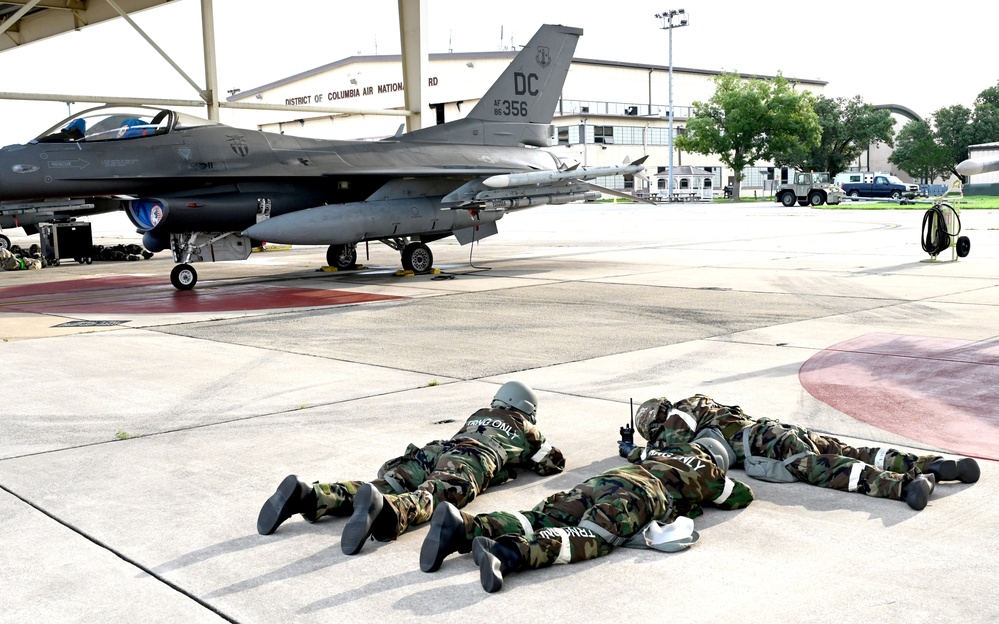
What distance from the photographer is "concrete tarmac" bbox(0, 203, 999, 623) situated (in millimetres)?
3574

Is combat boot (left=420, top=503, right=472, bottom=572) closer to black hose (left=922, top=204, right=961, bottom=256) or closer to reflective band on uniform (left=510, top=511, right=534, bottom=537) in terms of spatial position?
reflective band on uniform (left=510, top=511, right=534, bottom=537)

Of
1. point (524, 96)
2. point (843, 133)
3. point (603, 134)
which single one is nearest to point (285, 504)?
point (524, 96)

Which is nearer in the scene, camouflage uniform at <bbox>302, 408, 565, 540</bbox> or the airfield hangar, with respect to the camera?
camouflage uniform at <bbox>302, 408, 565, 540</bbox>

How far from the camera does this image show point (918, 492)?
437 centimetres

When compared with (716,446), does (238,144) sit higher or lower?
higher

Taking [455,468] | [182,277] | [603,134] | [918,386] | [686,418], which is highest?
[603,134]

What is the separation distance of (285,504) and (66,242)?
22.1 m

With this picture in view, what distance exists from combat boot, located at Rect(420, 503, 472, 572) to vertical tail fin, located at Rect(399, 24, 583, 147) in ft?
52.6

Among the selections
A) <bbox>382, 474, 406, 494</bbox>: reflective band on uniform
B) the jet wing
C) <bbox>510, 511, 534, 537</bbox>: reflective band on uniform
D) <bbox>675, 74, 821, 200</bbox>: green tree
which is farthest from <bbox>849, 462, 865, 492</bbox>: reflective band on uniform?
<bbox>675, 74, 821, 200</bbox>: green tree

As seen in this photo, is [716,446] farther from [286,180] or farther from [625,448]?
[286,180]

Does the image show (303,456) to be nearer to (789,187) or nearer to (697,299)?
(697,299)

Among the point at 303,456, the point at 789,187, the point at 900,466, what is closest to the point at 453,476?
the point at 303,456

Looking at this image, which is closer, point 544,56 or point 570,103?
point 544,56

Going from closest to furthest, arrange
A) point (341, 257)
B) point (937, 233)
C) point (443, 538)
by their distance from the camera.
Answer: point (443, 538), point (937, 233), point (341, 257)
